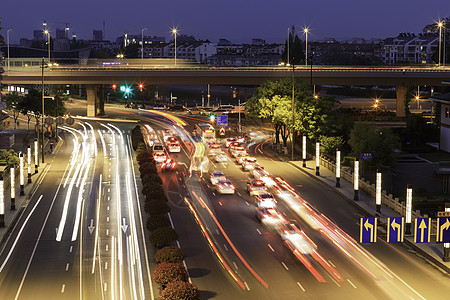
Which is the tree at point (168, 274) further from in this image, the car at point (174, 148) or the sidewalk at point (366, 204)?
the car at point (174, 148)

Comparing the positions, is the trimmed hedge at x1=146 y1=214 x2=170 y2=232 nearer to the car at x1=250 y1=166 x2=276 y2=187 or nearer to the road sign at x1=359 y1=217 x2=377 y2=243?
the road sign at x1=359 y1=217 x2=377 y2=243

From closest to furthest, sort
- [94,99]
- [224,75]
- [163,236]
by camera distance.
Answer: [163,236] → [224,75] → [94,99]

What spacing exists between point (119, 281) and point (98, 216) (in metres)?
16.0

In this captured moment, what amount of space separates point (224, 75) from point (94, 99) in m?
24.4

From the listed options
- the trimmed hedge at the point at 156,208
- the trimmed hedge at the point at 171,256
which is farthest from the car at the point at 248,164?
the trimmed hedge at the point at 171,256

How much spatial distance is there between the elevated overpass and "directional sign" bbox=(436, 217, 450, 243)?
83.4m

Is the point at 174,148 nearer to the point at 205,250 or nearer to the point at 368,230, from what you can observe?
the point at 205,250

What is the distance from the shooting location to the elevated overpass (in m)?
121

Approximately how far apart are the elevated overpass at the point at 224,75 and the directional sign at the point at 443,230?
8335 centimetres

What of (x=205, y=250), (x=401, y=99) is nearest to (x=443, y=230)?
(x=205, y=250)

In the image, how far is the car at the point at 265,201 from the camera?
54.4m

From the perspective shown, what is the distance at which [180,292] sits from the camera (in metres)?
32.7

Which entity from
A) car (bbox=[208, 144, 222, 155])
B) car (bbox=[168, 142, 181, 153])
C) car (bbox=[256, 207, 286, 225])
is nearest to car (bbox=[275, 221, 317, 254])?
car (bbox=[256, 207, 286, 225])

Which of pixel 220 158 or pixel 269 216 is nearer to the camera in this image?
pixel 269 216
